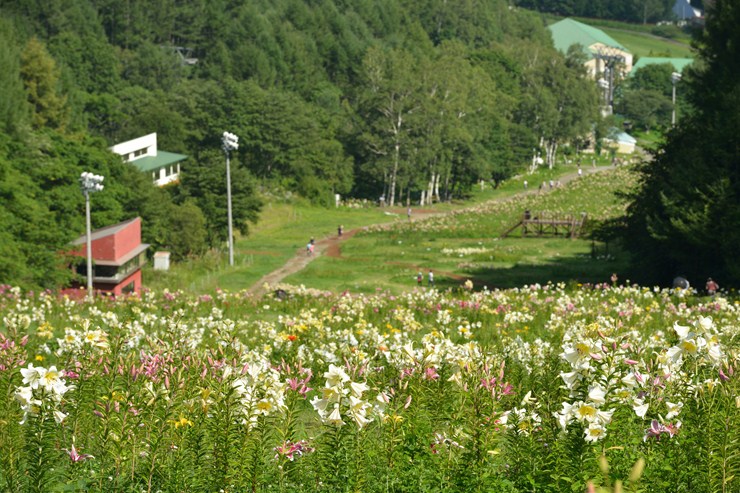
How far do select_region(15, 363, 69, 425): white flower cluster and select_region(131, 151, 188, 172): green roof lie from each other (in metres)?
68.2

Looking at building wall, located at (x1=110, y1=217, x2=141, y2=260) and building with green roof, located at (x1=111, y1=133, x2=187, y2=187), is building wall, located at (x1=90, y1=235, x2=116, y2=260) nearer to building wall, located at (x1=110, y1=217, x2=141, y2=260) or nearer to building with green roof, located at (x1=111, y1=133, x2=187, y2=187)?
building wall, located at (x1=110, y1=217, x2=141, y2=260)

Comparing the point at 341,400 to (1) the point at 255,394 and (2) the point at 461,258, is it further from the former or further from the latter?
(2) the point at 461,258

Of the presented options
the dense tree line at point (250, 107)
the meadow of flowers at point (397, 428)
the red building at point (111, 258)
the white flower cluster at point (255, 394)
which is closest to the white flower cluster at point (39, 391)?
the meadow of flowers at point (397, 428)

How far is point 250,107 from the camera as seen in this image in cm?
9156

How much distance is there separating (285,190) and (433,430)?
76.9 metres

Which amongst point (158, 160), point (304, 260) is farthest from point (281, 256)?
point (158, 160)

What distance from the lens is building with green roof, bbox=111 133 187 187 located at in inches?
3216

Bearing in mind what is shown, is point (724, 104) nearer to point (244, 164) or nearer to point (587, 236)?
point (587, 236)

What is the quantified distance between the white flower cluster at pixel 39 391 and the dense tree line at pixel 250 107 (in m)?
28.8

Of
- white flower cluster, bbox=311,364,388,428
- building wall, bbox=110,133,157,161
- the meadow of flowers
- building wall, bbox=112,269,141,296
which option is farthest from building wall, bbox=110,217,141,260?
white flower cluster, bbox=311,364,388,428

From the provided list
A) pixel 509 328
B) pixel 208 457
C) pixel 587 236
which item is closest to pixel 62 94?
pixel 587 236

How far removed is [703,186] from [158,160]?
5444cm

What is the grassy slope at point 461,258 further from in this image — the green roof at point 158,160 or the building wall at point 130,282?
the green roof at point 158,160

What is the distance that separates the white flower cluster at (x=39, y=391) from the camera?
10.4 metres
